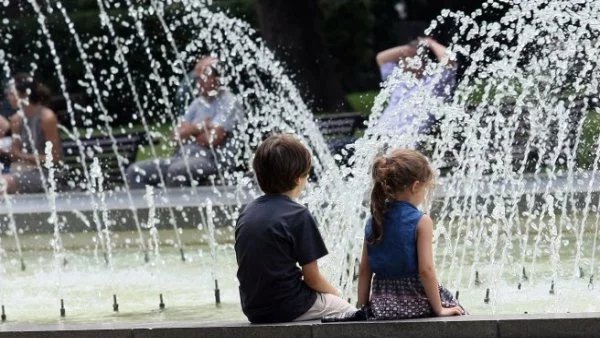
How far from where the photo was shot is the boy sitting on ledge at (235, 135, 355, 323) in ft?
18.0

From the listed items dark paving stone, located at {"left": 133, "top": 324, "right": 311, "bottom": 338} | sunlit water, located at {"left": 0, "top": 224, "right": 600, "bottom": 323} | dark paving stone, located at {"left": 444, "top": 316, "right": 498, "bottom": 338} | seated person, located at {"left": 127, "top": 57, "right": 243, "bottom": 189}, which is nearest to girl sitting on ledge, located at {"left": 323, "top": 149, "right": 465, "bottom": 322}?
dark paving stone, located at {"left": 133, "top": 324, "right": 311, "bottom": 338}

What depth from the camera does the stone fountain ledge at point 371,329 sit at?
5.07 meters

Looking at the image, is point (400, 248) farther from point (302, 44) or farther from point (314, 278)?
point (302, 44)

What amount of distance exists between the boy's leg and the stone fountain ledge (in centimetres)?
19

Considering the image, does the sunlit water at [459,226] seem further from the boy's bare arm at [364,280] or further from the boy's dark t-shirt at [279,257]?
the boy's dark t-shirt at [279,257]

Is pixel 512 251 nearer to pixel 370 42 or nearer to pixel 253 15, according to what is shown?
pixel 253 15

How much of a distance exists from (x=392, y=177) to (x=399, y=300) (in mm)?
430

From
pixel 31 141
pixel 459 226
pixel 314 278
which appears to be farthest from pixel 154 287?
pixel 31 141

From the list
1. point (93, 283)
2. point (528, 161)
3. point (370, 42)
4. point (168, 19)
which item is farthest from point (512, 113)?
point (370, 42)

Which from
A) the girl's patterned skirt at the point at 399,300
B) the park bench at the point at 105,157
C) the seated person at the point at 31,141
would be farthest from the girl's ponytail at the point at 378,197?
the park bench at the point at 105,157

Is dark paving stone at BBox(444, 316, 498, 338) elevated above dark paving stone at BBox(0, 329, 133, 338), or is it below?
below

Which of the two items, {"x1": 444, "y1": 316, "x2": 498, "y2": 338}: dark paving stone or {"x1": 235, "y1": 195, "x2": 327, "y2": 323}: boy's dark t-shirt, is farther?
{"x1": 235, "y1": 195, "x2": 327, "y2": 323}: boy's dark t-shirt

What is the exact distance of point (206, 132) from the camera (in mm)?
12047

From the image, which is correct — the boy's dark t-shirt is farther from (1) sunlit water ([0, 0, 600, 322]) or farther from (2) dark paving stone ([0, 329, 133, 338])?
(1) sunlit water ([0, 0, 600, 322])
